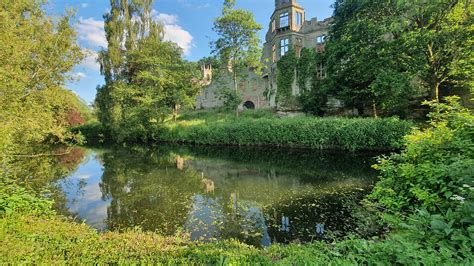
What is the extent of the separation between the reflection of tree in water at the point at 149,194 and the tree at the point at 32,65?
3.22 meters

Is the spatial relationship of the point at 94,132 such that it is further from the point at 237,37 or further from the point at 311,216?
the point at 311,216

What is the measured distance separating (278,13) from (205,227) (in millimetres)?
28984

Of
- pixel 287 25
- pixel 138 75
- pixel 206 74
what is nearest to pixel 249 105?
pixel 287 25

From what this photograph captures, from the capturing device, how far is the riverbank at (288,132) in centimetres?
1516

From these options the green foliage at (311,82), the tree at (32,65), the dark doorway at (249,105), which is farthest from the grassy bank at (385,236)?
the dark doorway at (249,105)

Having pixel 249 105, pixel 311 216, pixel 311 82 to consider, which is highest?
pixel 311 82

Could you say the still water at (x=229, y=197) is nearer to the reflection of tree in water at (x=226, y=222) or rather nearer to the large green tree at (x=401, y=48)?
the reflection of tree in water at (x=226, y=222)

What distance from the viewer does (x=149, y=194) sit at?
8875mm

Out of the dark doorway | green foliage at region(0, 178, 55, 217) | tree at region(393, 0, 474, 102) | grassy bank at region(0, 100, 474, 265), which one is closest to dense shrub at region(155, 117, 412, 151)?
tree at region(393, 0, 474, 102)

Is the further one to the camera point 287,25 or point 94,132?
point 94,132

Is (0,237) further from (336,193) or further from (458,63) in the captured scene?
(458,63)

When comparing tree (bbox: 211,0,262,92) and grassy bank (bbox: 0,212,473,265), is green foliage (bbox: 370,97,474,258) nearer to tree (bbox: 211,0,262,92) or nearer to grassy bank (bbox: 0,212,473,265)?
grassy bank (bbox: 0,212,473,265)

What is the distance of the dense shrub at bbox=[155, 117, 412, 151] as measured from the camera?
15.1 meters

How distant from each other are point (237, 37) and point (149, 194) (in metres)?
19.3
